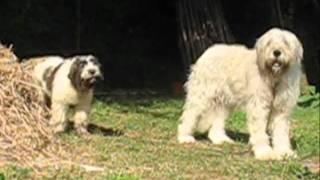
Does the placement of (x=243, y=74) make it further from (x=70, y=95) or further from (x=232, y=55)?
(x=70, y=95)

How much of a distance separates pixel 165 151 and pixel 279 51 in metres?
1.85

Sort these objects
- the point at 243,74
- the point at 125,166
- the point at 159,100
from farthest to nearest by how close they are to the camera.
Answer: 1. the point at 159,100
2. the point at 243,74
3. the point at 125,166

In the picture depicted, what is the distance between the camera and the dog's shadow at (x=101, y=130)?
45.1 ft

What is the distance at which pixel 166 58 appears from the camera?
21.7 m

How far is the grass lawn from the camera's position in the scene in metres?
10.2

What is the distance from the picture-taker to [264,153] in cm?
1182

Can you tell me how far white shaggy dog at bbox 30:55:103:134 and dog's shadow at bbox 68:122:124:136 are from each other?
0.31 meters

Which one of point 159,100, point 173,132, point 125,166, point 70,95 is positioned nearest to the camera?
point 125,166

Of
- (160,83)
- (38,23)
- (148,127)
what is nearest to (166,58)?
(160,83)

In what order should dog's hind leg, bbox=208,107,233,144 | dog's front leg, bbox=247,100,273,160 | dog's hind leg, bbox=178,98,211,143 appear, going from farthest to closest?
dog's hind leg, bbox=208,107,233,144 < dog's hind leg, bbox=178,98,211,143 < dog's front leg, bbox=247,100,273,160

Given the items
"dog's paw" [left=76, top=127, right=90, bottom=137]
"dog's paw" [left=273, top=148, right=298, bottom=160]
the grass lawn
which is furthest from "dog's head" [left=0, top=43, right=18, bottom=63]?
"dog's paw" [left=273, top=148, right=298, bottom=160]

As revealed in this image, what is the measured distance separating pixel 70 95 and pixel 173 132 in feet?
5.87

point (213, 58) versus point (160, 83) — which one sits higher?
point (213, 58)

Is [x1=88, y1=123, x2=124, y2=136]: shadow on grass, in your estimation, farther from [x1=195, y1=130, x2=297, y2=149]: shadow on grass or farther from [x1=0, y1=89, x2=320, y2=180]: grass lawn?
[x1=195, y1=130, x2=297, y2=149]: shadow on grass
